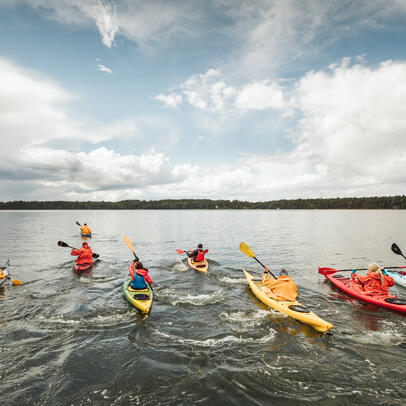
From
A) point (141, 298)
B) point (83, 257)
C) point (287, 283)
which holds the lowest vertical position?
point (141, 298)

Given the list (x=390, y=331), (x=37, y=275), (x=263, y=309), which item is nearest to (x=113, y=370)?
(x=263, y=309)

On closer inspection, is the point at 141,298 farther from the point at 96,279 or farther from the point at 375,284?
the point at 375,284

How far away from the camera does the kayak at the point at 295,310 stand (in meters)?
9.09

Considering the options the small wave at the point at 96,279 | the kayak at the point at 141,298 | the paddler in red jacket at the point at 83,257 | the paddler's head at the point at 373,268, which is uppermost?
the paddler's head at the point at 373,268

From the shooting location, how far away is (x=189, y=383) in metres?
6.59

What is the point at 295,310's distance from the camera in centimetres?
1011

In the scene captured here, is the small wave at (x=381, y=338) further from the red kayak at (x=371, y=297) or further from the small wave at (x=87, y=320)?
the small wave at (x=87, y=320)

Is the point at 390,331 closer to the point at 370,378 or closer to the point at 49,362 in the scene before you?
the point at 370,378

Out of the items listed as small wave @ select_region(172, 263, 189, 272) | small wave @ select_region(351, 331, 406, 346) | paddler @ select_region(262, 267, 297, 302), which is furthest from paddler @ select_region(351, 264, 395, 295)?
small wave @ select_region(172, 263, 189, 272)

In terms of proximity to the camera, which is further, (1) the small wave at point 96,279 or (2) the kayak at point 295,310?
(1) the small wave at point 96,279

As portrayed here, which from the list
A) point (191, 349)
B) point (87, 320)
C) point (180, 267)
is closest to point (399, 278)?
point (180, 267)

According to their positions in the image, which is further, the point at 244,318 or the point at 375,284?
the point at 375,284

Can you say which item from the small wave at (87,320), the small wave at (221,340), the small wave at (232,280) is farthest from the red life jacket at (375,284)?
the small wave at (87,320)

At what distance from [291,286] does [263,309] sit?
1665 millimetres
